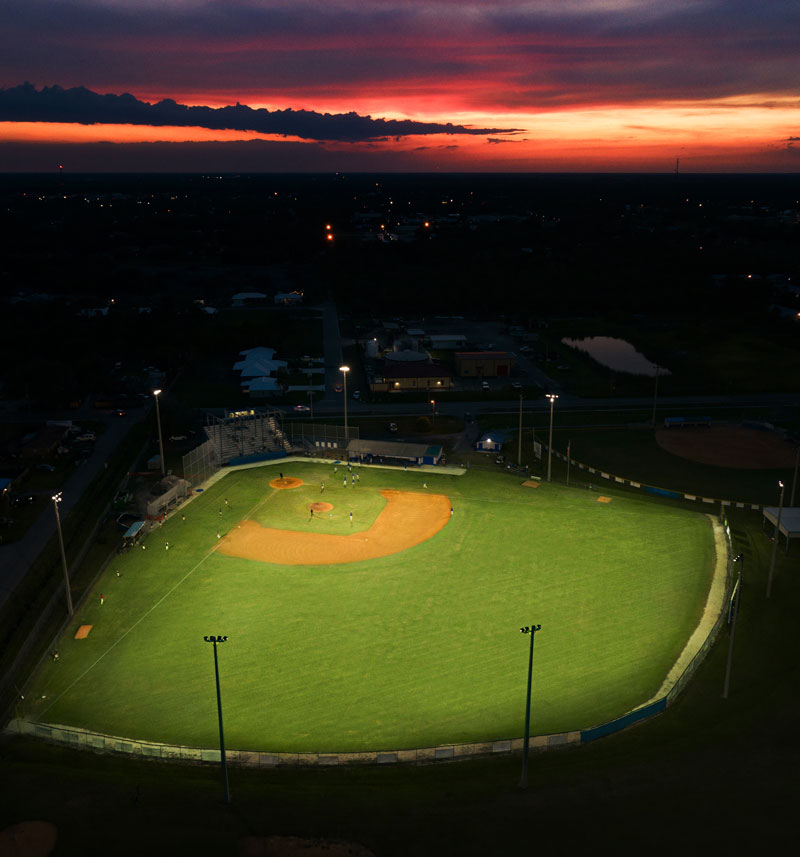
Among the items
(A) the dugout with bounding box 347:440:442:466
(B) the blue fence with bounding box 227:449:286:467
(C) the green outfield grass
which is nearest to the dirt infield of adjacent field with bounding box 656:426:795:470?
(C) the green outfield grass

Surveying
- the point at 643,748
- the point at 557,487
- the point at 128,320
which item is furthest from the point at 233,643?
the point at 128,320

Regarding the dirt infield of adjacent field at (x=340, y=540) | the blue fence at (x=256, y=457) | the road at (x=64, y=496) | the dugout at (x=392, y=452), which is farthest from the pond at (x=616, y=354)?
the road at (x=64, y=496)

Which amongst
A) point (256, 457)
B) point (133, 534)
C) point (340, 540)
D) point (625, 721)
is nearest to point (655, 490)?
point (340, 540)

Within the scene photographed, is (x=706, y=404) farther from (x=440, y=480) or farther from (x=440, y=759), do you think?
(x=440, y=759)

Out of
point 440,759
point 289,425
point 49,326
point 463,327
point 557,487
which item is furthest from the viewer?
point 463,327

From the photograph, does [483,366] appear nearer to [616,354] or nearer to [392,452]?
[616,354]

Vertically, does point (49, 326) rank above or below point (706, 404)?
above

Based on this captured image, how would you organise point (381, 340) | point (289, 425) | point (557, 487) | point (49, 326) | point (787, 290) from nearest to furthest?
point (557, 487) → point (289, 425) → point (49, 326) → point (381, 340) → point (787, 290)
